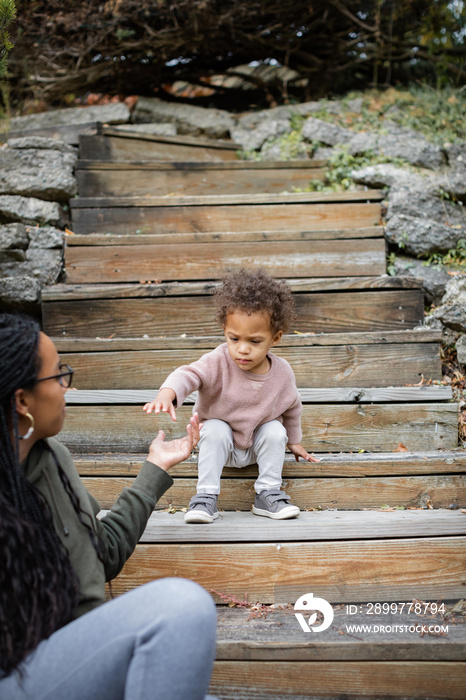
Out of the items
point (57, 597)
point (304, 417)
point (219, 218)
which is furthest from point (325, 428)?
point (219, 218)

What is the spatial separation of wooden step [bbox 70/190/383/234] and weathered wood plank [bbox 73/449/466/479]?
1995 mm

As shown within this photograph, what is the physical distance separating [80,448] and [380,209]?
2598 mm

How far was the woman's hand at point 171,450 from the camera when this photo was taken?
1.58m

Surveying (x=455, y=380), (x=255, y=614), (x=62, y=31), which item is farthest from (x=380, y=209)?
(x=62, y=31)

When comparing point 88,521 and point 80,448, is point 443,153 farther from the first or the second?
point 88,521

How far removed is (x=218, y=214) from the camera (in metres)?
3.75

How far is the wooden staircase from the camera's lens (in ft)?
5.22

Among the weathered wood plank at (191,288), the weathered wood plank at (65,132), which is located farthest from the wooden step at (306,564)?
the weathered wood plank at (65,132)

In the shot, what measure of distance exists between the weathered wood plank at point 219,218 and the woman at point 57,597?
265cm

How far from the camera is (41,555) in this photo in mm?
1168

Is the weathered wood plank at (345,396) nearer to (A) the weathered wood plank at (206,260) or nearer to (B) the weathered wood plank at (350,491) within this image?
(B) the weathered wood plank at (350,491)

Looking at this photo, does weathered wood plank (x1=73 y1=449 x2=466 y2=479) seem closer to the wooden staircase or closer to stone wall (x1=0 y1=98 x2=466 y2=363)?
the wooden staircase
